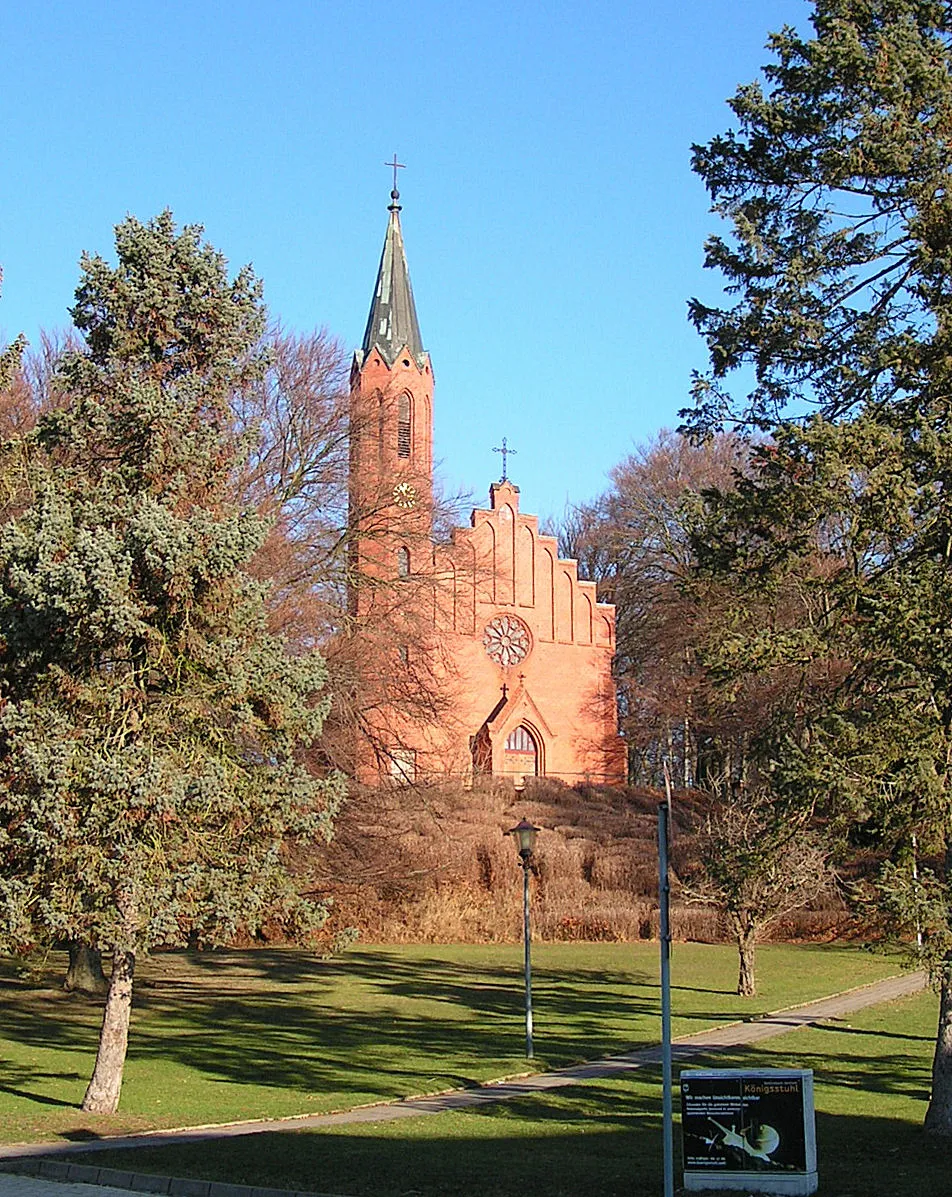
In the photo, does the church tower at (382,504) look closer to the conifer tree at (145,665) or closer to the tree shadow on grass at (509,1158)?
the conifer tree at (145,665)

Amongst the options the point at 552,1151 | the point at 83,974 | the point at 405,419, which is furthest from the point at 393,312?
the point at 552,1151

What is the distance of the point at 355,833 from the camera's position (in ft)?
94.7

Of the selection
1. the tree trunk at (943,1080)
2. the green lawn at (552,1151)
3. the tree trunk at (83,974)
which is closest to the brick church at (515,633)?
the tree trunk at (83,974)

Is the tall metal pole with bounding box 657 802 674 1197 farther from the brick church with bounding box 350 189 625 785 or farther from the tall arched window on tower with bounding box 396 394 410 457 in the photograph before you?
the tall arched window on tower with bounding box 396 394 410 457

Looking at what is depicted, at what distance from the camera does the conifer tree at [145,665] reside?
1415cm

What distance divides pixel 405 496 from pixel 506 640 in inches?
987

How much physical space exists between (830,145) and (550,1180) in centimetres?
999

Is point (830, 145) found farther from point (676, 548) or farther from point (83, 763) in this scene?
point (676, 548)

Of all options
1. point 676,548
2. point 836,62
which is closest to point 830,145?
point 836,62

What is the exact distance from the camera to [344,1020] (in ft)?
76.4

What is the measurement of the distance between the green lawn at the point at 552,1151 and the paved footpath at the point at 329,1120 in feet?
1.03

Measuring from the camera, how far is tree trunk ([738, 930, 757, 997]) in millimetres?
25781

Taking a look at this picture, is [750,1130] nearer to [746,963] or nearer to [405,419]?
[746,963]

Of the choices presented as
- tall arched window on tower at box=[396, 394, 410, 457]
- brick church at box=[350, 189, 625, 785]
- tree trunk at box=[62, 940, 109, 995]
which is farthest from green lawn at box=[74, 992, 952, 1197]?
tall arched window on tower at box=[396, 394, 410, 457]
